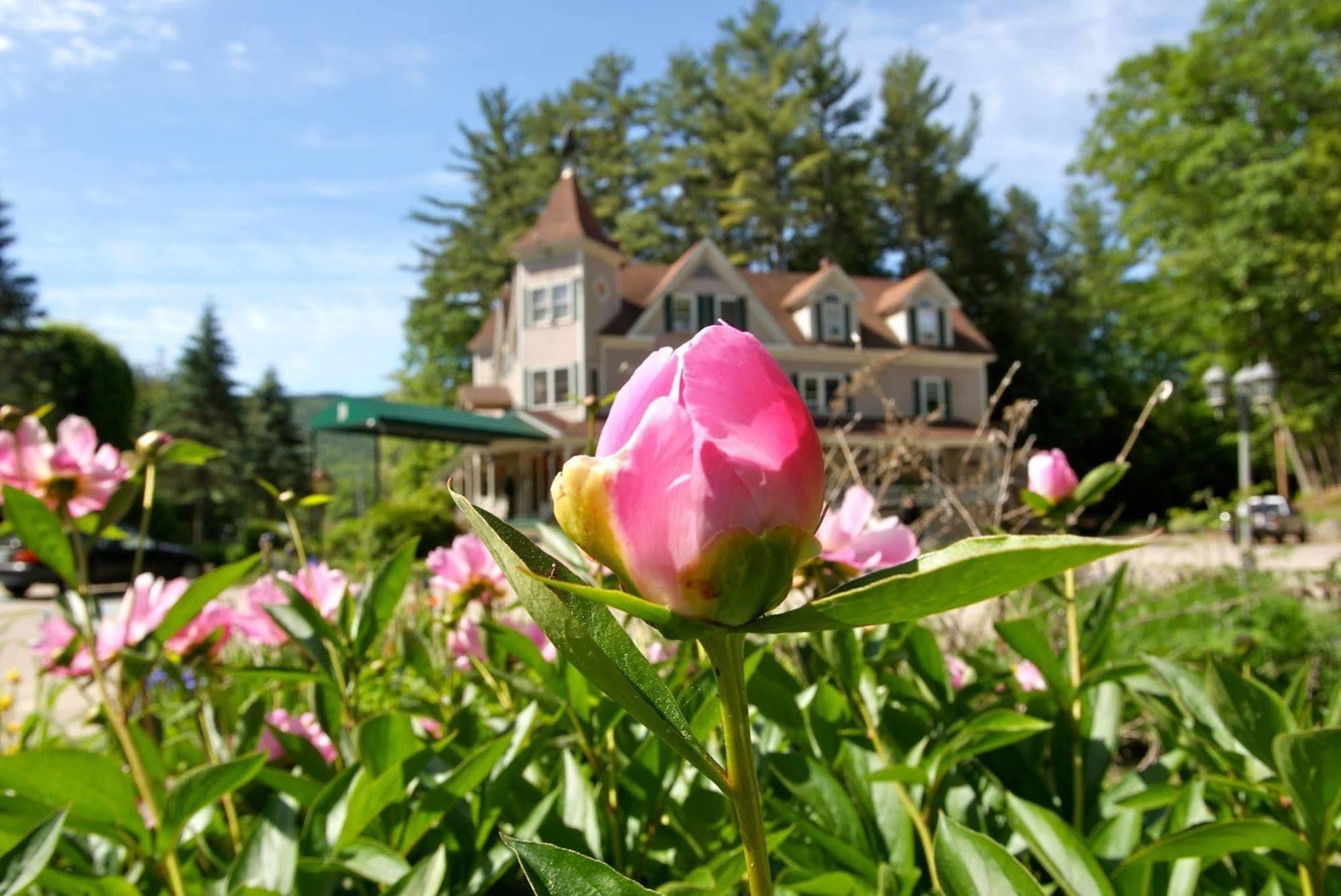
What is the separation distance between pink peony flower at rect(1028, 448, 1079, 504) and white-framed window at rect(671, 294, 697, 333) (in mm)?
18500

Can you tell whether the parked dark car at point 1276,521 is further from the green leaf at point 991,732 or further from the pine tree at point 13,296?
the pine tree at point 13,296

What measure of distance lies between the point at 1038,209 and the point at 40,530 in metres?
34.6

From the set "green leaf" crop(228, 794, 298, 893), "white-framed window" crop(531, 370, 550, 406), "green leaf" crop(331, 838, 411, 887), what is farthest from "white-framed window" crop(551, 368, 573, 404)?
"green leaf" crop(331, 838, 411, 887)

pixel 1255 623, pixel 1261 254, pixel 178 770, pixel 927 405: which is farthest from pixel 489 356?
pixel 178 770

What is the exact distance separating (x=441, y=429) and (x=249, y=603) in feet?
56.2

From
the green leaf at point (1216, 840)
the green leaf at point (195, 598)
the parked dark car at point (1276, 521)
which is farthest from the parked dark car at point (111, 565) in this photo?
the parked dark car at point (1276, 521)

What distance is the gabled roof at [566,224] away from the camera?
1909 cm

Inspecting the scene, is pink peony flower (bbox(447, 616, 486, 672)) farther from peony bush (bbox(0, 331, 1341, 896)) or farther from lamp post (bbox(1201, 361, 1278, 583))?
lamp post (bbox(1201, 361, 1278, 583))

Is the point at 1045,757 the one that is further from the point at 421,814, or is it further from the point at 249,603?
the point at 249,603

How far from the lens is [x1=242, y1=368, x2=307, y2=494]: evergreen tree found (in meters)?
31.5

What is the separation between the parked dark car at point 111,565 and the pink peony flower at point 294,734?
1058 cm

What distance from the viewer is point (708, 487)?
14.9 inches

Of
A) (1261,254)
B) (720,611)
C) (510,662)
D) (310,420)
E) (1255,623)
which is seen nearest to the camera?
(720,611)

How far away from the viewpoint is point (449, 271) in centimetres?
2919
